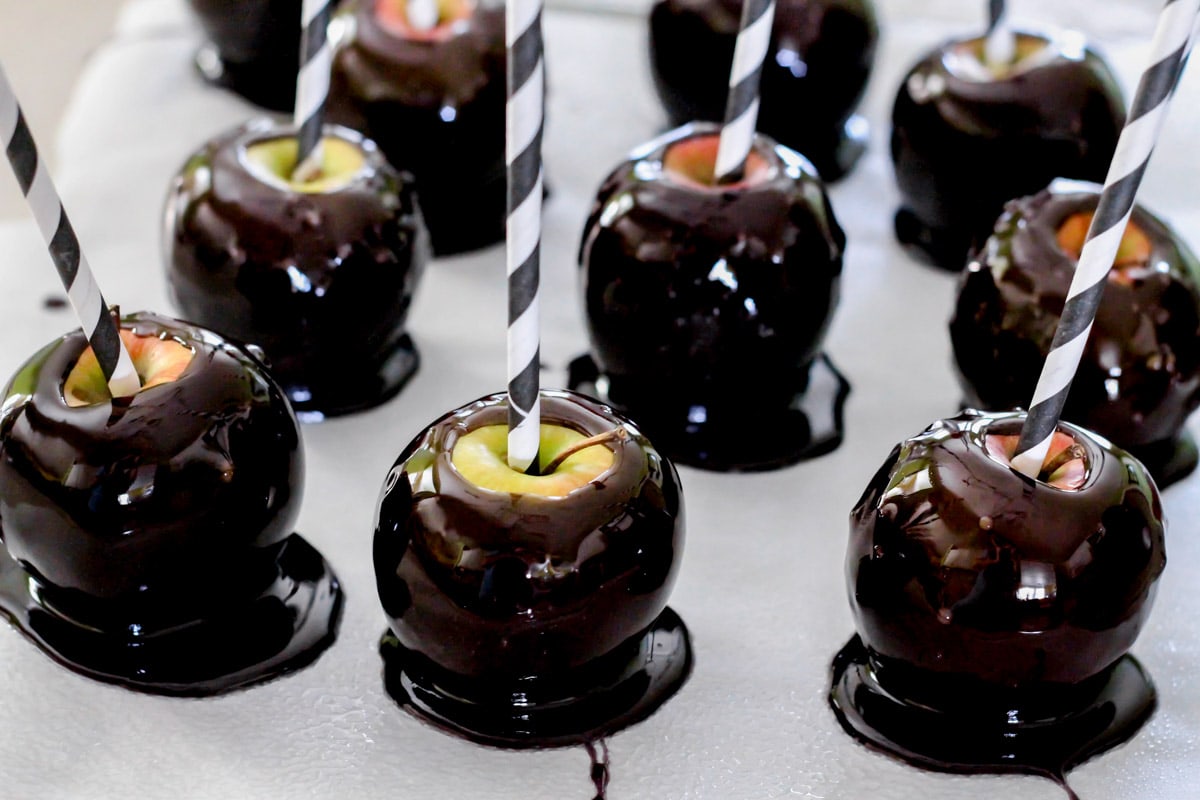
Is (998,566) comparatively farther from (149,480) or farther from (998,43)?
(998,43)

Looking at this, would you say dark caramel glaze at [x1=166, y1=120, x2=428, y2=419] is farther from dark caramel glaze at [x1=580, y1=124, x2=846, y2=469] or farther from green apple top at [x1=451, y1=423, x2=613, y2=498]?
green apple top at [x1=451, y1=423, x2=613, y2=498]

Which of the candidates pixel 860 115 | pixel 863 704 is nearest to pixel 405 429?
pixel 863 704

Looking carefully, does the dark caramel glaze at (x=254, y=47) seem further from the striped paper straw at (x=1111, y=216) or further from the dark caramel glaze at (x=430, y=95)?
the striped paper straw at (x=1111, y=216)

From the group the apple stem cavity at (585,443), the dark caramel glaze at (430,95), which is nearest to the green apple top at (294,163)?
the dark caramel glaze at (430,95)

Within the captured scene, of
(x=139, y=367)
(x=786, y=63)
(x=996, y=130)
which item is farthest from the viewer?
(x=786, y=63)

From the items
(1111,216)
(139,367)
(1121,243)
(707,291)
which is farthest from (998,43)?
(139,367)

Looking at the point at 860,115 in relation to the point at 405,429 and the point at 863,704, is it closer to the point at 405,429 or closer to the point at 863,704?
the point at 405,429
